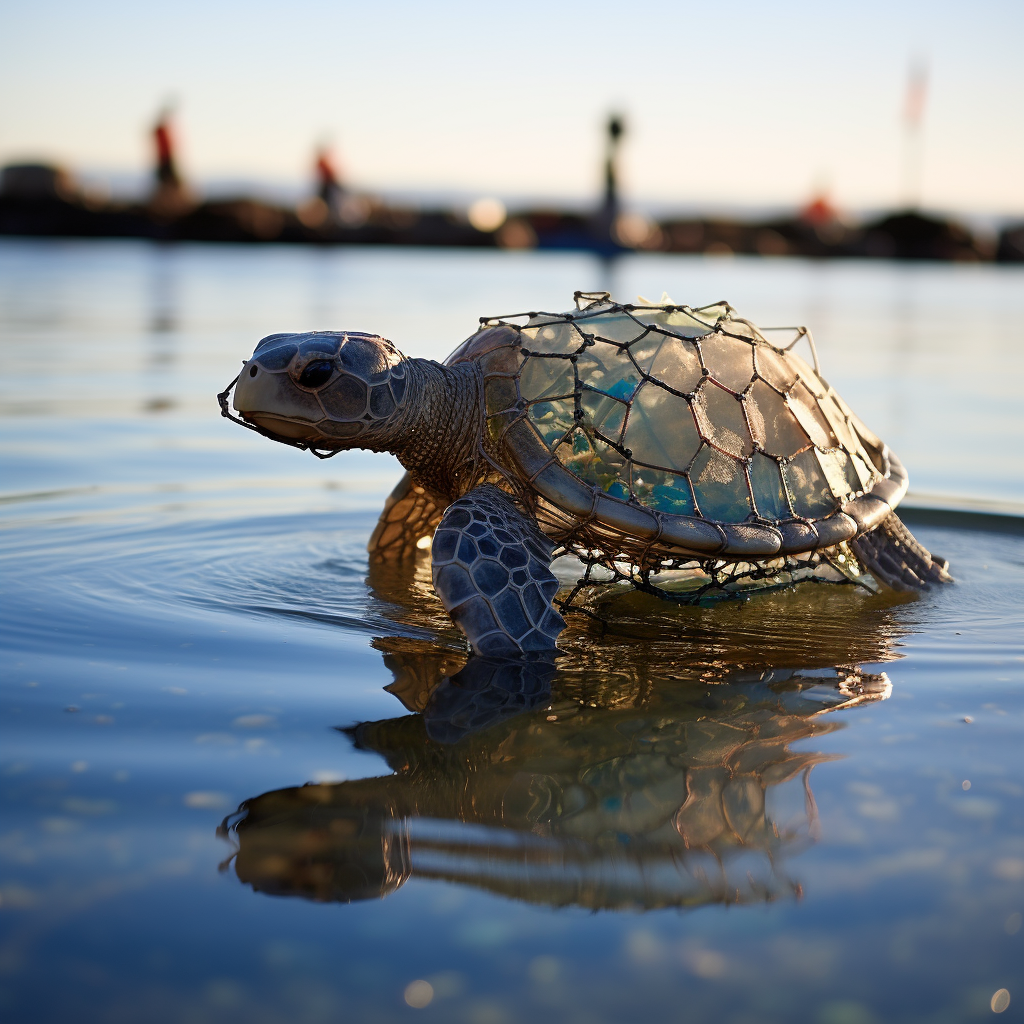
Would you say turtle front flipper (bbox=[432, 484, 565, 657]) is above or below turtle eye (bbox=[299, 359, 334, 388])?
below

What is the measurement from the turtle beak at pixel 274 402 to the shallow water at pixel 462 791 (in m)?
0.58

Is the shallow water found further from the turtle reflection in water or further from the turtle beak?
the turtle beak

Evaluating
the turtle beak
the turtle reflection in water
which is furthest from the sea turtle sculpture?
the turtle reflection in water

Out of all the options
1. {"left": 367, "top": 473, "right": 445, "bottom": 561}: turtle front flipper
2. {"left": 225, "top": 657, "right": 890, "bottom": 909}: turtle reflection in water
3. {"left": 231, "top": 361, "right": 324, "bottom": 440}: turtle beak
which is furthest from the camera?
{"left": 367, "top": 473, "right": 445, "bottom": 561}: turtle front flipper

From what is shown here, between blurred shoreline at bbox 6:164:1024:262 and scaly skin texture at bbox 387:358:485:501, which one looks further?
blurred shoreline at bbox 6:164:1024:262

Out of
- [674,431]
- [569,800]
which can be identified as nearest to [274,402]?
[674,431]

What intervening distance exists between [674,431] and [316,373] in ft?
4.11

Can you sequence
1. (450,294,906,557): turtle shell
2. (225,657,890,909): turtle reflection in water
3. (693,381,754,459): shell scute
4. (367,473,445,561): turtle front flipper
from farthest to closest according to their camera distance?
1. (367,473,445,561): turtle front flipper
2. (693,381,754,459): shell scute
3. (450,294,906,557): turtle shell
4. (225,657,890,909): turtle reflection in water

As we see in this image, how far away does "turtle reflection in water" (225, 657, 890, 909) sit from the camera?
1.93m

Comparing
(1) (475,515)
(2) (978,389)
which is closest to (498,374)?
(1) (475,515)

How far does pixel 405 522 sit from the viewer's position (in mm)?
4406

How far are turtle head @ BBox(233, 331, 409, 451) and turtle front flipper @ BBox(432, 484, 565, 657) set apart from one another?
0.43m

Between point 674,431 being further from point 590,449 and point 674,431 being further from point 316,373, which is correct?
point 316,373

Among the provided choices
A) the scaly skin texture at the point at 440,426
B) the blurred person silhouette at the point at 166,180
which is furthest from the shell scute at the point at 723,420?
the blurred person silhouette at the point at 166,180
